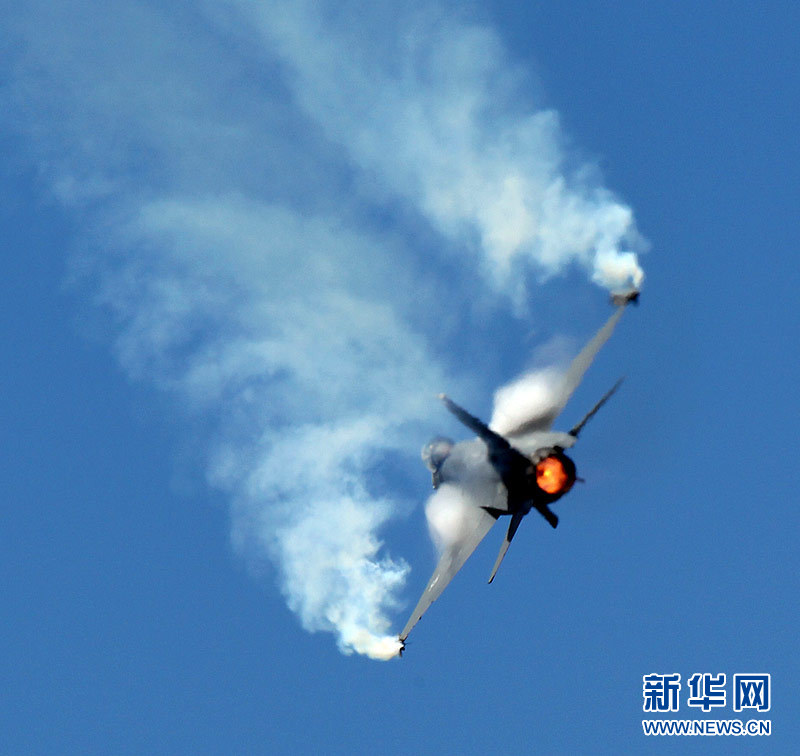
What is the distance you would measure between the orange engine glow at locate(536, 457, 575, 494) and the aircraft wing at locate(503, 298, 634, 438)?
220 centimetres

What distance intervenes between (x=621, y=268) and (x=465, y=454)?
12295 millimetres

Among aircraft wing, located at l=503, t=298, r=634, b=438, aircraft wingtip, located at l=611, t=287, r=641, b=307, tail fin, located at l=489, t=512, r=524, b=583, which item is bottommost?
tail fin, located at l=489, t=512, r=524, b=583

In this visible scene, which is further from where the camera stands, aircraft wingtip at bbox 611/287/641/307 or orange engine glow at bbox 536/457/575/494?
aircraft wingtip at bbox 611/287/641/307

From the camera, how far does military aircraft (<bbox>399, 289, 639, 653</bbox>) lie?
193ft

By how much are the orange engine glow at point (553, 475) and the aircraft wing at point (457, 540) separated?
4.99 metres

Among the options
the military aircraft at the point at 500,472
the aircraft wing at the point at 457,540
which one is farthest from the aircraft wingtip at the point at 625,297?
the aircraft wing at the point at 457,540

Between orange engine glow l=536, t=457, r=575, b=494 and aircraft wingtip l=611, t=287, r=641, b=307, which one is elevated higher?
aircraft wingtip l=611, t=287, r=641, b=307

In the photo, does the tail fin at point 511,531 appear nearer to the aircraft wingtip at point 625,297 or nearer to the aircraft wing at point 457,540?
the aircraft wing at point 457,540

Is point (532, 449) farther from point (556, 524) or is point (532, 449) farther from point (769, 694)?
point (769, 694)

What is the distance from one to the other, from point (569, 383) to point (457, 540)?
31.6ft

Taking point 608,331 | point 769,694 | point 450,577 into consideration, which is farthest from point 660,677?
point 608,331

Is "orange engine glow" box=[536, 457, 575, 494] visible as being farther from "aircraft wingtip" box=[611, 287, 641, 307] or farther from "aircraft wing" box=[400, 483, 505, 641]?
"aircraft wingtip" box=[611, 287, 641, 307]

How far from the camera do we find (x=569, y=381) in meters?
66.2

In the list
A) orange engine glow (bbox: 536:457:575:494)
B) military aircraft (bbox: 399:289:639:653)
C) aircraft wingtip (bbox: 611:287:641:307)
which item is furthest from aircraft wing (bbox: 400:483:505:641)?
aircraft wingtip (bbox: 611:287:641:307)
